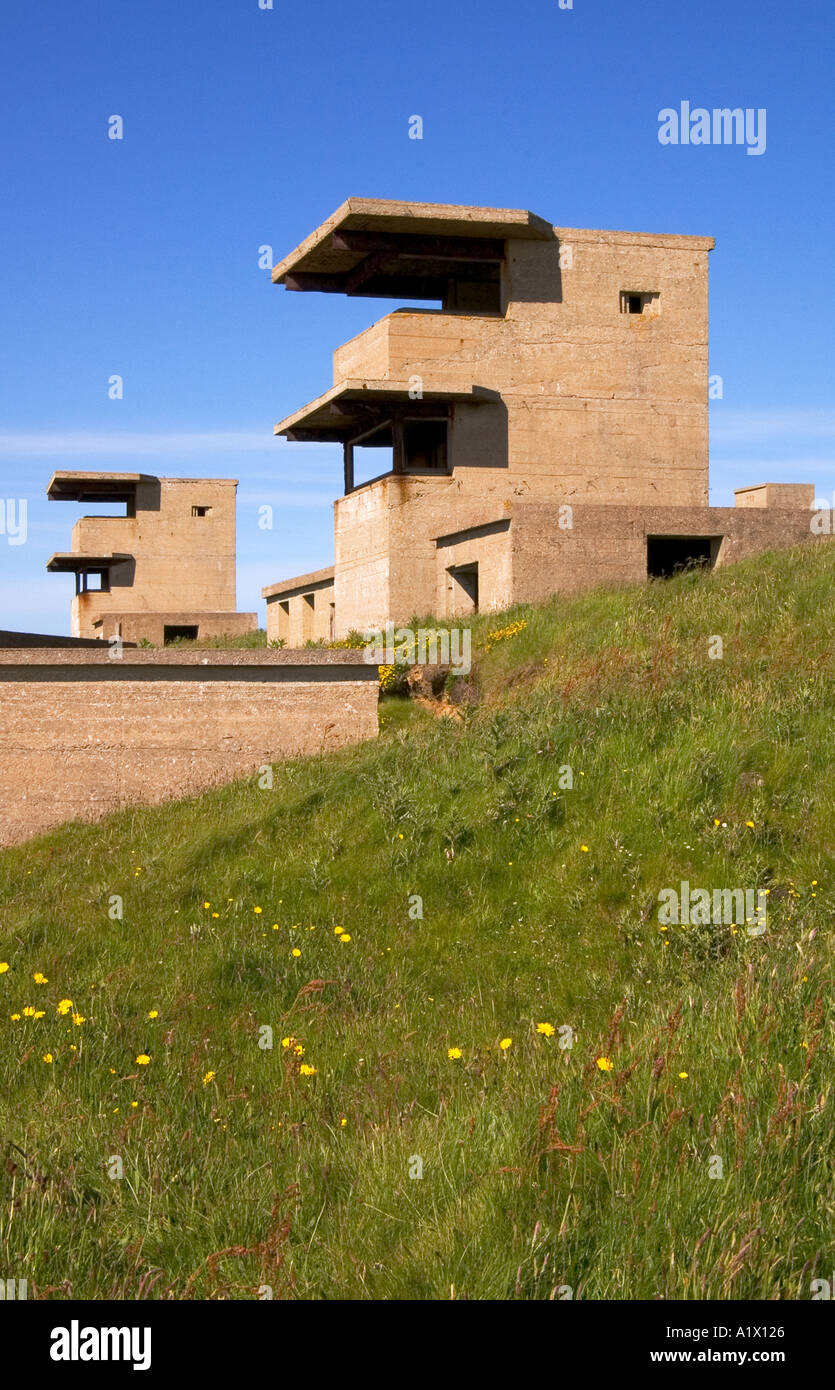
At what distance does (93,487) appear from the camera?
1868 inches

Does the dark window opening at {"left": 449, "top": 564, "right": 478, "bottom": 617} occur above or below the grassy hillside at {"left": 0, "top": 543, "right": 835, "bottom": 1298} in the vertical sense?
above

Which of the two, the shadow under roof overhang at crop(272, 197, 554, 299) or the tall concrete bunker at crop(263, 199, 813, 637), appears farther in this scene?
the tall concrete bunker at crop(263, 199, 813, 637)

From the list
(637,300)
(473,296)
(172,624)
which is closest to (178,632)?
(172,624)

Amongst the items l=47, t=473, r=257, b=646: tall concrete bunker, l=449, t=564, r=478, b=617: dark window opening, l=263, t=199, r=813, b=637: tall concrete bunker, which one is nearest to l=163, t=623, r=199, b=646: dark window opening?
l=47, t=473, r=257, b=646: tall concrete bunker

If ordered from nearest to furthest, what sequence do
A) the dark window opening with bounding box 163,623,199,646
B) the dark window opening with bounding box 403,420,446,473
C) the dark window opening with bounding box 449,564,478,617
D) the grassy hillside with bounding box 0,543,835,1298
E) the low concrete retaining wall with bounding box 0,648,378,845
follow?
the grassy hillside with bounding box 0,543,835,1298
the low concrete retaining wall with bounding box 0,648,378,845
the dark window opening with bounding box 449,564,478,617
the dark window opening with bounding box 403,420,446,473
the dark window opening with bounding box 163,623,199,646

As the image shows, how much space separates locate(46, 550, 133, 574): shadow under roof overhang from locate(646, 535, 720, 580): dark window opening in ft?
81.9

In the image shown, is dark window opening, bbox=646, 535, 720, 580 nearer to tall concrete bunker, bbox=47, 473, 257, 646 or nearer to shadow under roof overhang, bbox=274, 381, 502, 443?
shadow under roof overhang, bbox=274, 381, 502, 443

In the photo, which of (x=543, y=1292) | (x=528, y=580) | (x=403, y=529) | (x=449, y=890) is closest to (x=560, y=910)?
(x=449, y=890)

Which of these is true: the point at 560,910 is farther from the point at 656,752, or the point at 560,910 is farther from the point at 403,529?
the point at 403,529

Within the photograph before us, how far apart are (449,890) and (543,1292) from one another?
673 cm

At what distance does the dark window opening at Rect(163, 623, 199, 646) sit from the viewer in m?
43.1

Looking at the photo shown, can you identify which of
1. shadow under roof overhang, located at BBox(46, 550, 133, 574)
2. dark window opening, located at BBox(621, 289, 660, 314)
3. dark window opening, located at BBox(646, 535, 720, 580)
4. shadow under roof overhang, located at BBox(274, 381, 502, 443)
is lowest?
dark window opening, located at BBox(646, 535, 720, 580)

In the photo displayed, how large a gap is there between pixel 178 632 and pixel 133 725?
27.5 m
